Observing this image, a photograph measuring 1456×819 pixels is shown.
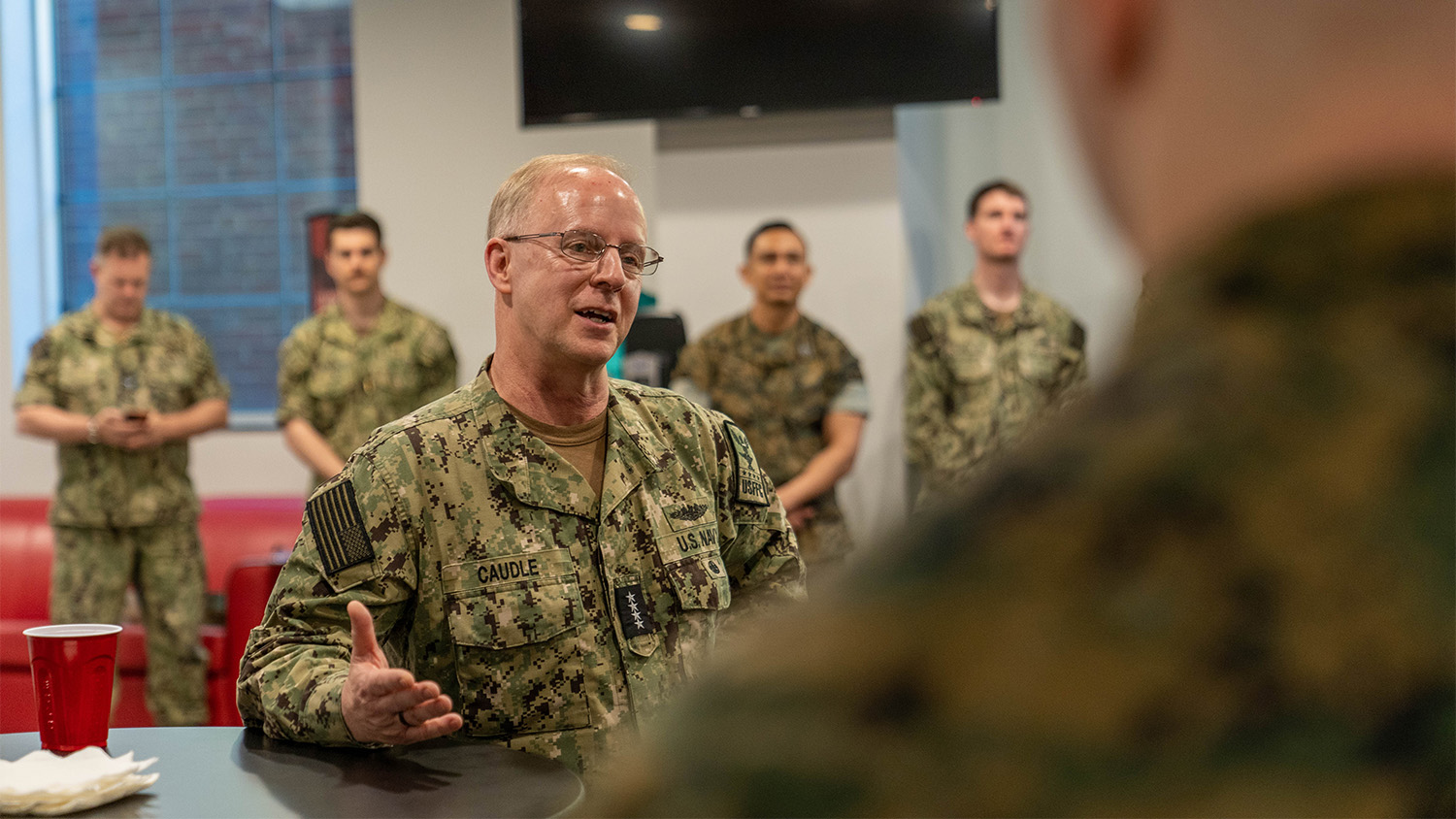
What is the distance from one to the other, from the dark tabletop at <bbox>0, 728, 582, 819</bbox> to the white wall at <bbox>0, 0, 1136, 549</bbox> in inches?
142

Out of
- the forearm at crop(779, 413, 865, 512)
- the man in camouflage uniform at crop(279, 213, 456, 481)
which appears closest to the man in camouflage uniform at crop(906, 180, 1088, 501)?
the forearm at crop(779, 413, 865, 512)

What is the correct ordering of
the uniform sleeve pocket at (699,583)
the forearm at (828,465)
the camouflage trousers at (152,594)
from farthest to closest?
the camouflage trousers at (152,594)
the forearm at (828,465)
the uniform sleeve pocket at (699,583)

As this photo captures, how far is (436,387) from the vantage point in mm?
4668

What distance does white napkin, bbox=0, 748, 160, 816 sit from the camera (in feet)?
4.26

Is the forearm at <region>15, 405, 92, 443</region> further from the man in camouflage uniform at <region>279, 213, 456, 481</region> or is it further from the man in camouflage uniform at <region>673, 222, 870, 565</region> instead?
the man in camouflage uniform at <region>673, 222, 870, 565</region>

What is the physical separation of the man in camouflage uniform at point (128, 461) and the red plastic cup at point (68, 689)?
3389mm

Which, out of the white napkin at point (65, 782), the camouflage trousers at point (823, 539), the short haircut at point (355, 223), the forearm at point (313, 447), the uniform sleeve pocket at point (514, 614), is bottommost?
the camouflage trousers at point (823, 539)

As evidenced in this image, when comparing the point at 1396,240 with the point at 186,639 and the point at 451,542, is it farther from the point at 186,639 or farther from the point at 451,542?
the point at 186,639

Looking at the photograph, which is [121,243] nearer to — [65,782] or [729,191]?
[729,191]

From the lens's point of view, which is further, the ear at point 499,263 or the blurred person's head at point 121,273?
the blurred person's head at point 121,273

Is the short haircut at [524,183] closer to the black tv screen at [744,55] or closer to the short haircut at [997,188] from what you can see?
the short haircut at [997,188]

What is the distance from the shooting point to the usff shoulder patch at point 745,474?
1926mm

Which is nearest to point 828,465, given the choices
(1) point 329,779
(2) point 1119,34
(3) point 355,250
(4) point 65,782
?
(3) point 355,250

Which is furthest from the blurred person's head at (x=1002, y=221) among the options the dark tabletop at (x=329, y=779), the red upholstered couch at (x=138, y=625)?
the dark tabletop at (x=329, y=779)
